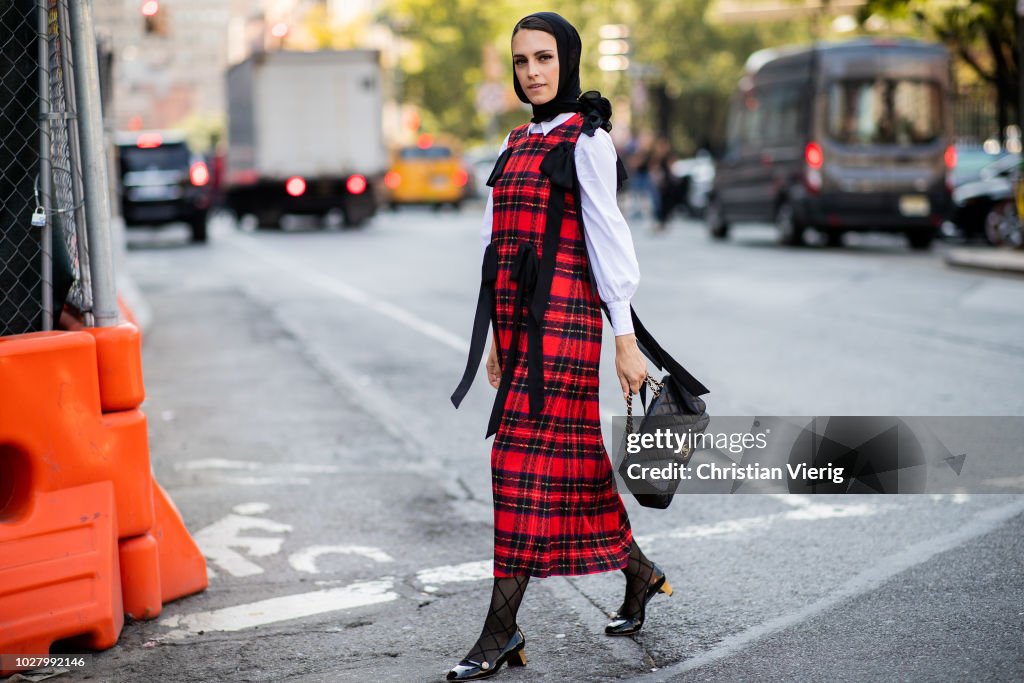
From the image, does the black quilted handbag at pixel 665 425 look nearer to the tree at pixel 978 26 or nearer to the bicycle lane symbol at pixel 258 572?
the bicycle lane symbol at pixel 258 572

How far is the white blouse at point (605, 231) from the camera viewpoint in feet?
12.6

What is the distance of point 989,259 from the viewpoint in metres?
16.7

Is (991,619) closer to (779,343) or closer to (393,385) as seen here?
(393,385)

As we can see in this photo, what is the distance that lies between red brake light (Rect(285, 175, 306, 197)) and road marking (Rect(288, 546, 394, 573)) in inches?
945

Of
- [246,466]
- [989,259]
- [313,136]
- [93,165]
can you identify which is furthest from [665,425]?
[313,136]

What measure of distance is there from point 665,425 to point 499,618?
69 cm

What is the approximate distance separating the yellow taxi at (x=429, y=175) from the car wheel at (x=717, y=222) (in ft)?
46.0

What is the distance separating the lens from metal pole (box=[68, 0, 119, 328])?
451 cm

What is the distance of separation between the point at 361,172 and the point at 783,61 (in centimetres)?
1036

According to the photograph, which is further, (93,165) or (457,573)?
(457,573)

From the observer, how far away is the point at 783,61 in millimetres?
21484

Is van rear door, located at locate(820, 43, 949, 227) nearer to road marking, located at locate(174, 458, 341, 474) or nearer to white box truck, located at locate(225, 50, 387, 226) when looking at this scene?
white box truck, located at locate(225, 50, 387, 226)

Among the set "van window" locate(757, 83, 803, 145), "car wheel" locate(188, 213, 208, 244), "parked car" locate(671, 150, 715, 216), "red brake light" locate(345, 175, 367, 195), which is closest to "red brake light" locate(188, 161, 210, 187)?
"car wheel" locate(188, 213, 208, 244)

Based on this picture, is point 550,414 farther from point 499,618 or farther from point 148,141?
point 148,141
